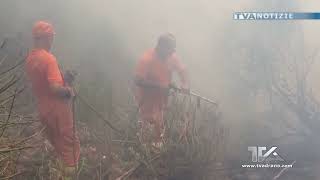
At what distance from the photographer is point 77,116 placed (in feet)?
9.58

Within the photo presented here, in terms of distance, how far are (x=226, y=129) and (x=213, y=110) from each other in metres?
0.12

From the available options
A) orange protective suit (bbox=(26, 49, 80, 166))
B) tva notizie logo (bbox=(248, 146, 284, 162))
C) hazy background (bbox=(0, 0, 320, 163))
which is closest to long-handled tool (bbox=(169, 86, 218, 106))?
hazy background (bbox=(0, 0, 320, 163))

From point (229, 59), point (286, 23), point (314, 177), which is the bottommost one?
point (314, 177)

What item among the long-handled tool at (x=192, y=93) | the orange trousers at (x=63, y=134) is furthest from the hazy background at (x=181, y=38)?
the orange trousers at (x=63, y=134)

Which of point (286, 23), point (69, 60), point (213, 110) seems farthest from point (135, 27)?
point (286, 23)

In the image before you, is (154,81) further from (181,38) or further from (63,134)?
(63,134)

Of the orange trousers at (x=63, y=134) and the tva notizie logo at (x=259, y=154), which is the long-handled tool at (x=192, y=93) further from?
the orange trousers at (x=63, y=134)

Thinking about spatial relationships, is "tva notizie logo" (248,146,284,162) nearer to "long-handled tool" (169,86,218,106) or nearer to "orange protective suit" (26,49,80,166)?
"long-handled tool" (169,86,218,106)

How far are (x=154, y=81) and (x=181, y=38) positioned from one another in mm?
267

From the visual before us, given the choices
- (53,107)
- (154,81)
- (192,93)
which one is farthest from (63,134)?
(192,93)

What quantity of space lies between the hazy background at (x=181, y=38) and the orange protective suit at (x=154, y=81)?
50 millimetres

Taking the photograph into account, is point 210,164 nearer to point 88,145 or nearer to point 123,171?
point 123,171

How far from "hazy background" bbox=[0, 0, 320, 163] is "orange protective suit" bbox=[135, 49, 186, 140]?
0.05 m

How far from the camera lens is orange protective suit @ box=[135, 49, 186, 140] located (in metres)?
3.02
